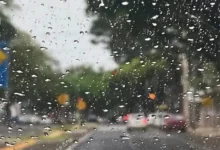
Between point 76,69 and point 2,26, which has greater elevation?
point 2,26

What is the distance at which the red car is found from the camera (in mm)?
6322

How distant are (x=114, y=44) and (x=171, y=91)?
1.06 m

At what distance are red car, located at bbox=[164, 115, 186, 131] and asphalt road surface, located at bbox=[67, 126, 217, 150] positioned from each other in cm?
9

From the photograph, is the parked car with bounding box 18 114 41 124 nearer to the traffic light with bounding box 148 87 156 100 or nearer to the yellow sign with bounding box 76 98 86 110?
the yellow sign with bounding box 76 98 86 110

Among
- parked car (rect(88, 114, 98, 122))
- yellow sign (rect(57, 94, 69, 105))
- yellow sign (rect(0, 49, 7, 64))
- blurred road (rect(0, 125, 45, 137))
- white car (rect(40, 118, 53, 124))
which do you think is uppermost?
yellow sign (rect(0, 49, 7, 64))

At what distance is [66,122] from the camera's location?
20.4ft

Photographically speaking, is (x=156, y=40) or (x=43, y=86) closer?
(x=43, y=86)

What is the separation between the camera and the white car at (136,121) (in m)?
6.29

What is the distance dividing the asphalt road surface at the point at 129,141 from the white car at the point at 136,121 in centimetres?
8

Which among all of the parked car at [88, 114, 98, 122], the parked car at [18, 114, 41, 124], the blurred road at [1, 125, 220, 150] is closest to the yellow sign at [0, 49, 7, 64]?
the parked car at [18, 114, 41, 124]

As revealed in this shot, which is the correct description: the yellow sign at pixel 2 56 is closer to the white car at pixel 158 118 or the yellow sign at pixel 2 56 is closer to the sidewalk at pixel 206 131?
the white car at pixel 158 118

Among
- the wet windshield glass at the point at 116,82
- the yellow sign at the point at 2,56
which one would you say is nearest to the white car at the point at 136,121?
the wet windshield glass at the point at 116,82

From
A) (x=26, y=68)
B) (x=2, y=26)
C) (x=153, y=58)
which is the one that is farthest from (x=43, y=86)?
(x=153, y=58)

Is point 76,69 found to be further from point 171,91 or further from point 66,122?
point 171,91
